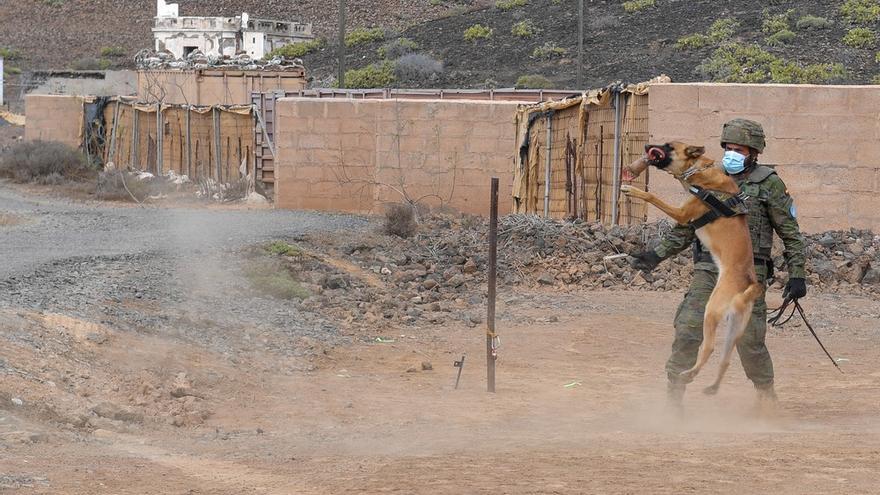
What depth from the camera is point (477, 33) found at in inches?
2131

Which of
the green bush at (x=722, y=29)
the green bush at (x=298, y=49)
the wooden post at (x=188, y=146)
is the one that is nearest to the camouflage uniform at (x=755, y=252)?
the wooden post at (x=188, y=146)

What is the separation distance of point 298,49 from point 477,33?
8.16 m

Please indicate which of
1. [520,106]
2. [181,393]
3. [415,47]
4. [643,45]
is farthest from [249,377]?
[415,47]

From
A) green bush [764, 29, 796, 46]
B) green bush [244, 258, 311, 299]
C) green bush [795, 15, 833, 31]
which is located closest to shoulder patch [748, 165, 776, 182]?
green bush [244, 258, 311, 299]

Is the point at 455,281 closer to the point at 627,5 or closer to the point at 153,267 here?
the point at 153,267

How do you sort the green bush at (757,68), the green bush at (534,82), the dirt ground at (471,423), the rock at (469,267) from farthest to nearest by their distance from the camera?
the green bush at (534,82), the green bush at (757,68), the rock at (469,267), the dirt ground at (471,423)

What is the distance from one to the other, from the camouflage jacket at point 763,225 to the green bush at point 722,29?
1513 inches

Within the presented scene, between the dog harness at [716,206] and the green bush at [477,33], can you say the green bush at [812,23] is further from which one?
the dog harness at [716,206]

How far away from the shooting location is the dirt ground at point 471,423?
615cm

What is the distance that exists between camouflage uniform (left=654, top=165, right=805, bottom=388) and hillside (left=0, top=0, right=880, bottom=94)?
101 ft

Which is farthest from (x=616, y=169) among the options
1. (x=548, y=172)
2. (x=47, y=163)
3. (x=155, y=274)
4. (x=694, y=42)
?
(x=694, y=42)

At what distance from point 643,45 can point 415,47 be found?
1032 centimetres

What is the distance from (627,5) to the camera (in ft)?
175

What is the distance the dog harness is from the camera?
779cm
